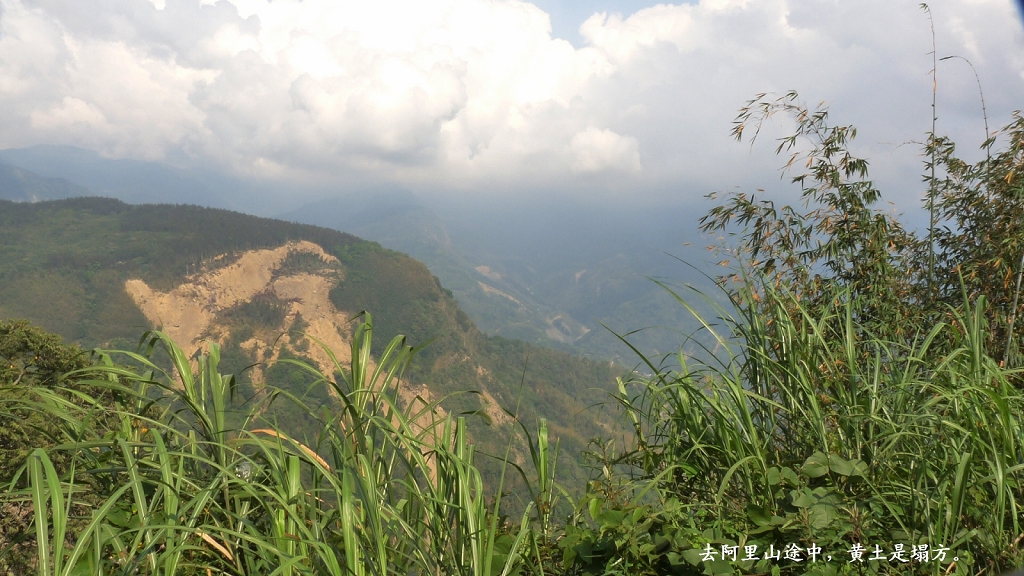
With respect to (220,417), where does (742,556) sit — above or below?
below

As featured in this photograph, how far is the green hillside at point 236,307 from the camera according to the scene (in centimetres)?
5928

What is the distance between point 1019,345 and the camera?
2639 millimetres

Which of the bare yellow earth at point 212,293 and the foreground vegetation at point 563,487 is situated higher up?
the foreground vegetation at point 563,487

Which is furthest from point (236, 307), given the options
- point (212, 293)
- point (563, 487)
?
point (563, 487)

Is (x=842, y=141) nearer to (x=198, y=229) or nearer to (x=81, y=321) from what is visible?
(x=81, y=321)

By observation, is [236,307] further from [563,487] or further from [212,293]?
[563,487]

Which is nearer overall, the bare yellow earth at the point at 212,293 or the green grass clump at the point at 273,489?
the green grass clump at the point at 273,489

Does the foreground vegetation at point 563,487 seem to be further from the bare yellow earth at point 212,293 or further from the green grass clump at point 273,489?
the bare yellow earth at point 212,293

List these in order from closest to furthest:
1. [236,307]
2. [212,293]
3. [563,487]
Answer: [563,487] → [212,293] → [236,307]

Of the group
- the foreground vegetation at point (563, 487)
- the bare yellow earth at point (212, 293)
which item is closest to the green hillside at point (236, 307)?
the bare yellow earth at point (212, 293)

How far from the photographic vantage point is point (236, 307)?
68312mm

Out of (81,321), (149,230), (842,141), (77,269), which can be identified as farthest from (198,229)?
(842,141)

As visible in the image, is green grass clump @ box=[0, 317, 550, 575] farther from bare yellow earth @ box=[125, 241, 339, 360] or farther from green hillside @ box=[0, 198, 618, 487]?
bare yellow earth @ box=[125, 241, 339, 360]

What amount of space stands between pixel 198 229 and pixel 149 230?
6.22m
